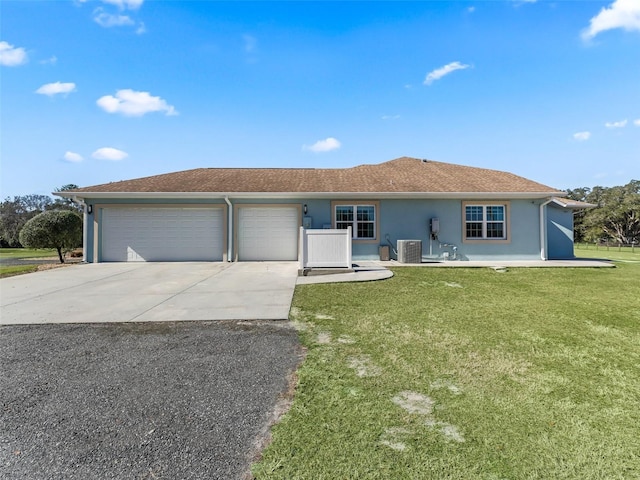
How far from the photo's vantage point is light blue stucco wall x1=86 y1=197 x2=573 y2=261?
12.4m

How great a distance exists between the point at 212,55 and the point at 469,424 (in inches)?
570

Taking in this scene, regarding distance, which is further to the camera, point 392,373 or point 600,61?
point 600,61

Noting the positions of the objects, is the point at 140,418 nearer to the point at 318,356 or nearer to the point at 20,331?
the point at 318,356

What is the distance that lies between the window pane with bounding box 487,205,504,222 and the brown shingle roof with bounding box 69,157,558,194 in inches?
31.8

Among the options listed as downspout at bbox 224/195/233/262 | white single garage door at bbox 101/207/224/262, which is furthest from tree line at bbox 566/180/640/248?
white single garage door at bbox 101/207/224/262

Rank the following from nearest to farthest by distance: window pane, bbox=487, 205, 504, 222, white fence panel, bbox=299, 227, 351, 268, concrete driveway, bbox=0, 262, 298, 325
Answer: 1. concrete driveway, bbox=0, 262, 298, 325
2. white fence panel, bbox=299, 227, 351, 268
3. window pane, bbox=487, 205, 504, 222

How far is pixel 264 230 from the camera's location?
41.3 ft

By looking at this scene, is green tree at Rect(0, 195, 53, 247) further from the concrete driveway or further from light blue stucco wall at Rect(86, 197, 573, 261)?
light blue stucco wall at Rect(86, 197, 573, 261)

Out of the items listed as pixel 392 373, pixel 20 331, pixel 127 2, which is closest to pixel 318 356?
pixel 392 373

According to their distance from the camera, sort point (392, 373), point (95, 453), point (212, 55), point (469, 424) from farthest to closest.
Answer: point (212, 55) < point (392, 373) < point (469, 424) < point (95, 453)

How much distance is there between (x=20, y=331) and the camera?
4.35 meters

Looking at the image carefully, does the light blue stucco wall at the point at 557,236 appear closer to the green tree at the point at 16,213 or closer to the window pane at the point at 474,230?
the window pane at the point at 474,230

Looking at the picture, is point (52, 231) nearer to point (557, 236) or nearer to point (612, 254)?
point (557, 236)

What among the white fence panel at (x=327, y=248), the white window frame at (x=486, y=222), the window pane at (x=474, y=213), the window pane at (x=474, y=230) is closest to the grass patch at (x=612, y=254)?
the white window frame at (x=486, y=222)
